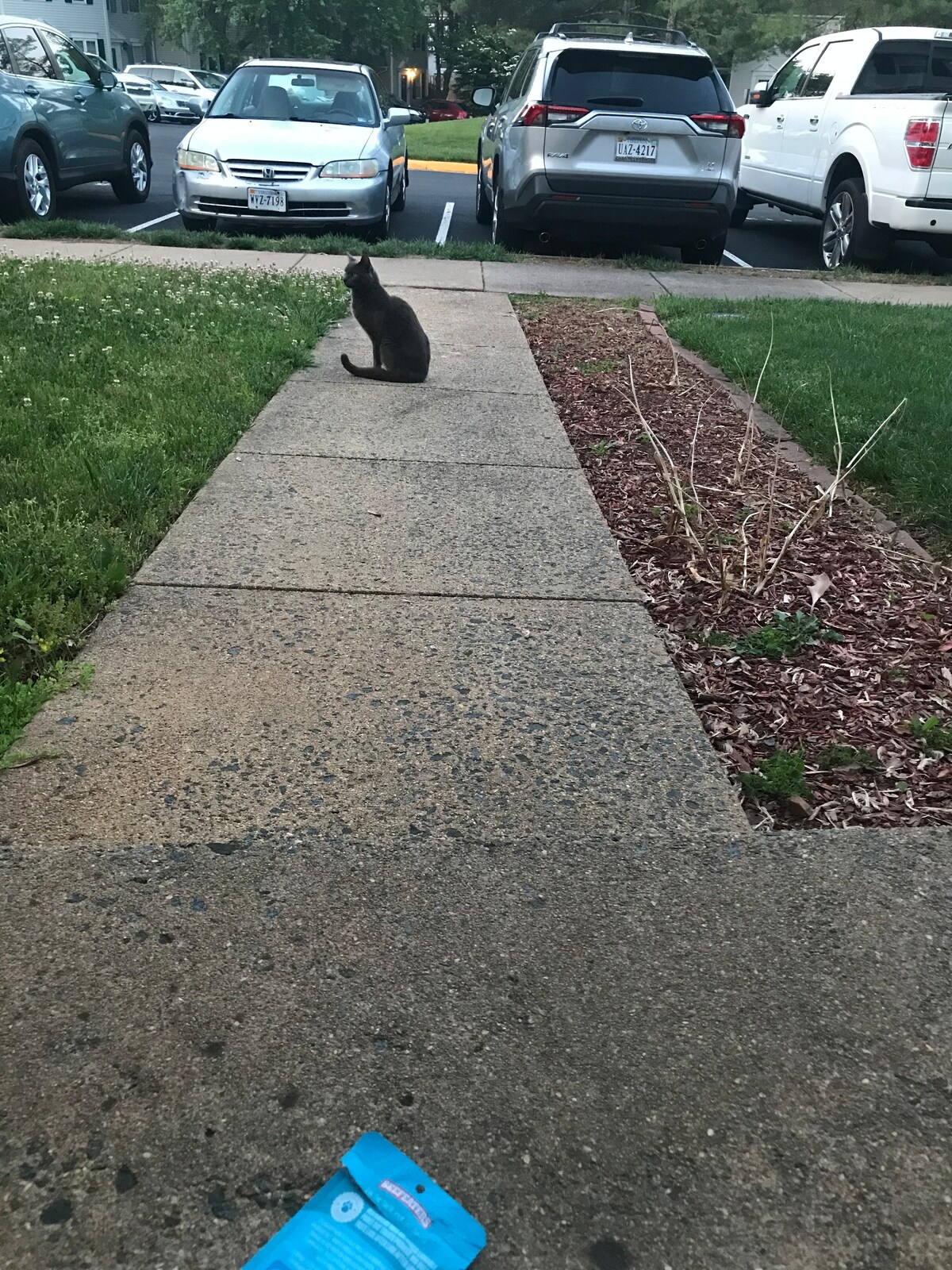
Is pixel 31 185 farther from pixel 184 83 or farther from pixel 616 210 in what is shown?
pixel 184 83

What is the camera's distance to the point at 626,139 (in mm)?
9859

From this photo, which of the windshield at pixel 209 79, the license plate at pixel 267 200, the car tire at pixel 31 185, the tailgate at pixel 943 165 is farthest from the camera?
the windshield at pixel 209 79

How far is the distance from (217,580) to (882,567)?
2488mm

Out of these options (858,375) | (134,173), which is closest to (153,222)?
(134,173)

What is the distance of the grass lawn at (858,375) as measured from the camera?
4.87 metres

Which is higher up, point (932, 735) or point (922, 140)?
point (922, 140)

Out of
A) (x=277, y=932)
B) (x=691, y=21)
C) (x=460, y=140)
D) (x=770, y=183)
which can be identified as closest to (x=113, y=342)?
(x=277, y=932)

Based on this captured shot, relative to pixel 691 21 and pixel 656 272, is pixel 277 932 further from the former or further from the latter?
pixel 691 21

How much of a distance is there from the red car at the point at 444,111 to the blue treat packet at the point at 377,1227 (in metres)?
48.5

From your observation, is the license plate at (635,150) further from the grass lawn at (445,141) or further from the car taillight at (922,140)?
the grass lawn at (445,141)

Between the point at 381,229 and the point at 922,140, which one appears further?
the point at 381,229

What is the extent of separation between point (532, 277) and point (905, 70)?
4840 mm

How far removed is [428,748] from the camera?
2.82 metres

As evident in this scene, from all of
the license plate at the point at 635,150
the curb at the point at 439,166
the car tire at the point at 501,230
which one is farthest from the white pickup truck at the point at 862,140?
the curb at the point at 439,166
